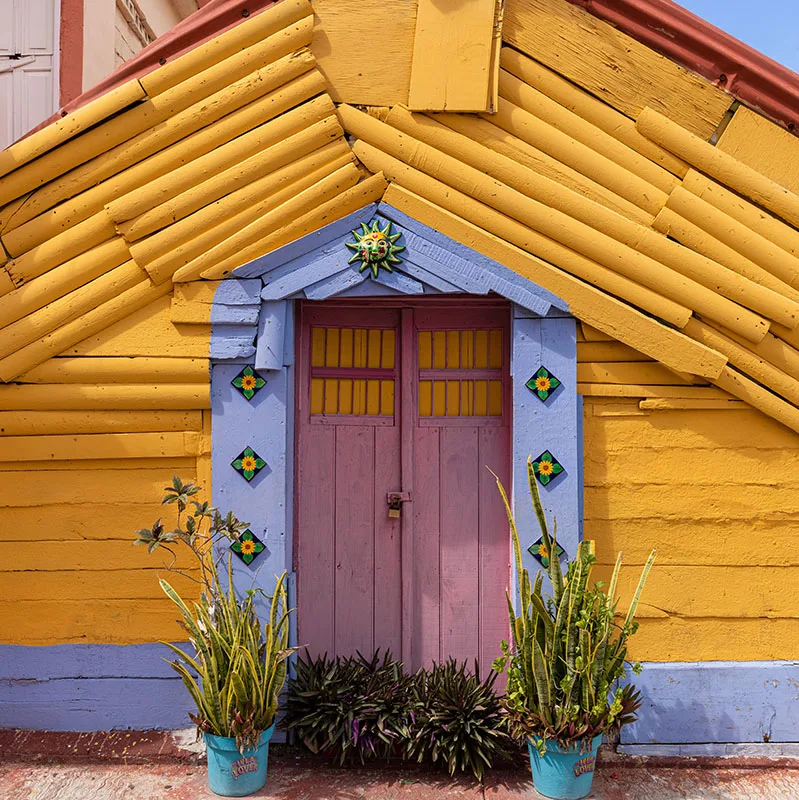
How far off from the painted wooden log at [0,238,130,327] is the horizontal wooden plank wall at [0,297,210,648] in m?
0.30

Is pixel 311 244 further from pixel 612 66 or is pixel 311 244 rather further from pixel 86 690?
pixel 86 690

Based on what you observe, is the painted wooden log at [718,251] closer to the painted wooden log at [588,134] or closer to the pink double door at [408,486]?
the painted wooden log at [588,134]

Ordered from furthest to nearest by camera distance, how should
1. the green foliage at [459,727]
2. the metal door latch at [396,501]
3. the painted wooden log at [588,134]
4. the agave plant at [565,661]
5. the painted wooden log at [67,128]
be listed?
the metal door latch at [396,501] → the painted wooden log at [588,134] → the painted wooden log at [67,128] → the green foliage at [459,727] → the agave plant at [565,661]

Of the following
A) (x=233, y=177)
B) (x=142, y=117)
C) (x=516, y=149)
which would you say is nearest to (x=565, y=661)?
(x=516, y=149)

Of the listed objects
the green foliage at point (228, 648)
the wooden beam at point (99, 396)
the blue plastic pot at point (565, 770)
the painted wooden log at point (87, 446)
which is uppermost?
the wooden beam at point (99, 396)

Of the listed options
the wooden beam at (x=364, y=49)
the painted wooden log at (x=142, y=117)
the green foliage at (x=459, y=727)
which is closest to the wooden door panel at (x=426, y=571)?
the green foliage at (x=459, y=727)

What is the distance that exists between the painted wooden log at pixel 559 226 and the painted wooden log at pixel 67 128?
3.64ft

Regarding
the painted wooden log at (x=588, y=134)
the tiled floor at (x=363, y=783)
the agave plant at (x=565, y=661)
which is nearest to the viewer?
the agave plant at (x=565, y=661)

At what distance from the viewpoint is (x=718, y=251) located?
4426 mm

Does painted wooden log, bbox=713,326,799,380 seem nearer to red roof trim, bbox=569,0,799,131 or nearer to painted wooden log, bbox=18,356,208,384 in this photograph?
red roof trim, bbox=569,0,799,131

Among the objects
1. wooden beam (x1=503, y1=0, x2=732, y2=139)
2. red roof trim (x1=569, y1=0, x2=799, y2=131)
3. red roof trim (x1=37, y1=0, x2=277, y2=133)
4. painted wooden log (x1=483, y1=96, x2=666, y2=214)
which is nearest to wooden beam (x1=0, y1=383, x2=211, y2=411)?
red roof trim (x1=37, y1=0, x2=277, y2=133)

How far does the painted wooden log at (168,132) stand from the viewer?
14.6ft

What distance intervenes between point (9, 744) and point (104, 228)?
8.91ft

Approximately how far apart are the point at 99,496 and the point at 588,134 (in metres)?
3.22
